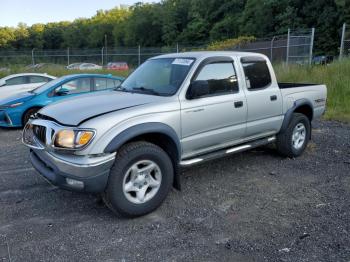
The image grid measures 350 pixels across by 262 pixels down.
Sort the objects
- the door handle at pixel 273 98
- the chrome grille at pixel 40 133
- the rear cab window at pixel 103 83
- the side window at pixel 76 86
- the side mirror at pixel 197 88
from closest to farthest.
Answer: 1. the chrome grille at pixel 40 133
2. the side mirror at pixel 197 88
3. the door handle at pixel 273 98
4. the side window at pixel 76 86
5. the rear cab window at pixel 103 83

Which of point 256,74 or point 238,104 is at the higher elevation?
point 256,74

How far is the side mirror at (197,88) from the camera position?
15.2ft

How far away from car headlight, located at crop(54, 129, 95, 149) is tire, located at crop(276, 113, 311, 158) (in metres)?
3.55

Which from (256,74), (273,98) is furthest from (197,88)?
(273,98)

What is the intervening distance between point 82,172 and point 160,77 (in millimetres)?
1885

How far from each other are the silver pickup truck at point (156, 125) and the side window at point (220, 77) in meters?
0.01

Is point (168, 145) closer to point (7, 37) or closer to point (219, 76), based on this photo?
point (219, 76)

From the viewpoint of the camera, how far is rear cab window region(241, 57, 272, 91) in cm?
551

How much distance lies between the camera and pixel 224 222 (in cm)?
413

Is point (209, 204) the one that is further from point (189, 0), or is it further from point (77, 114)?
point (189, 0)

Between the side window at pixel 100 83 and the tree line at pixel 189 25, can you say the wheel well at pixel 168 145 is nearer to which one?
the side window at pixel 100 83

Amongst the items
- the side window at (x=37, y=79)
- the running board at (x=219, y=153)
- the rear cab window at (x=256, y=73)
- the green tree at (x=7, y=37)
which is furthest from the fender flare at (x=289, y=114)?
the green tree at (x=7, y=37)

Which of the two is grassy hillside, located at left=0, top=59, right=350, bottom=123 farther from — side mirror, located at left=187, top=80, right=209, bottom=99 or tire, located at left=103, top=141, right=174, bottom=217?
tire, located at left=103, top=141, right=174, bottom=217

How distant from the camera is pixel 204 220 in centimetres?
418
